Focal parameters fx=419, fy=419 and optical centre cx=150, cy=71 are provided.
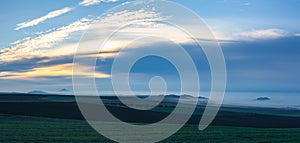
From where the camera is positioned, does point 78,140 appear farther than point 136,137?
No

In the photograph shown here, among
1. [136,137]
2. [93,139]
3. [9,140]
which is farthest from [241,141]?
[9,140]

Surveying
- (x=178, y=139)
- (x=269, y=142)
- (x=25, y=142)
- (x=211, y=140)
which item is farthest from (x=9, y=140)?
(x=269, y=142)

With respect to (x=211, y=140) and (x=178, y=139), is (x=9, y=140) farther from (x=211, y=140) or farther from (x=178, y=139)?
(x=211, y=140)

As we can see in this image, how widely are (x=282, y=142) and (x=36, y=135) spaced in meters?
25.3

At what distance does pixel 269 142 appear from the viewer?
43.5 m

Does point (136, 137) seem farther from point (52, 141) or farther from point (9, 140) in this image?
point (9, 140)

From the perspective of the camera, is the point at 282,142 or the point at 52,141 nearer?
the point at 52,141

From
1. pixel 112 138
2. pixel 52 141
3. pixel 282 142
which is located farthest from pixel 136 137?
pixel 282 142

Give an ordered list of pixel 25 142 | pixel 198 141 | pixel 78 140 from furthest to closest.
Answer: pixel 198 141 < pixel 78 140 < pixel 25 142

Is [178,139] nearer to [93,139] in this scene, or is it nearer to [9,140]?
[93,139]

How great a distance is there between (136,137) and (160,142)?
383 cm

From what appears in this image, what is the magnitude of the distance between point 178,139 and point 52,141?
1270 cm

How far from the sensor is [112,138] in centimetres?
4184

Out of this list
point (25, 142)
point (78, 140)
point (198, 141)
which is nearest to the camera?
point (25, 142)
